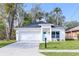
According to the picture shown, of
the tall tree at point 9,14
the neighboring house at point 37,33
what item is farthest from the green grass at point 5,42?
the tall tree at point 9,14

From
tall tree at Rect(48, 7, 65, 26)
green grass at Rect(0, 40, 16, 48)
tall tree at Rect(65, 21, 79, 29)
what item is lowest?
green grass at Rect(0, 40, 16, 48)

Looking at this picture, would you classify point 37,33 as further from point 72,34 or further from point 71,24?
point 71,24

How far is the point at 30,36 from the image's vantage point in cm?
1201

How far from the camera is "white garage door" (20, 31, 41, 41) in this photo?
11.6 meters

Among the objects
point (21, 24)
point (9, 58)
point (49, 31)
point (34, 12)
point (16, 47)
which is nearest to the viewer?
point (9, 58)

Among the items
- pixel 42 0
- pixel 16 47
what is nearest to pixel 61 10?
pixel 16 47

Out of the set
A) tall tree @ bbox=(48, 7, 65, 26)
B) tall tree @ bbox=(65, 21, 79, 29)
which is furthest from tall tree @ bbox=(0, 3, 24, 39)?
tall tree @ bbox=(65, 21, 79, 29)

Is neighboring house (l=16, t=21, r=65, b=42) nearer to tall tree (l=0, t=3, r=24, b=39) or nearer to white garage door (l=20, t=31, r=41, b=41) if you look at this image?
white garage door (l=20, t=31, r=41, b=41)

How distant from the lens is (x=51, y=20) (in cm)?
1296

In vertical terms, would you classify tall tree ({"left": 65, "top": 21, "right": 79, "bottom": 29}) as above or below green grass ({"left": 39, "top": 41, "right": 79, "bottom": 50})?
above

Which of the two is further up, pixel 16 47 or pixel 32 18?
pixel 32 18

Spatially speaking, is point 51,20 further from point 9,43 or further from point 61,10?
point 9,43

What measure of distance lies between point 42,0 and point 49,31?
7.88m

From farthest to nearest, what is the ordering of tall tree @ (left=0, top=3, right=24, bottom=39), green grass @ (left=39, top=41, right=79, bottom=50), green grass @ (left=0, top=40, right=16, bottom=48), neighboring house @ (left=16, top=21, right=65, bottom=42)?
tall tree @ (left=0, top=3, right=24, bottom=39) < neighboring house @ (left=16, top=21, right=65, bottom=42) < green grass @ (left=0, top=40, right=16, bottom=48) < green grass @ (left=39, top=41, right=79, bottom=50)
